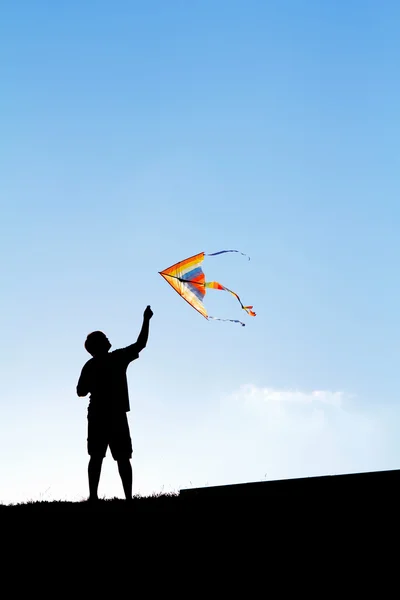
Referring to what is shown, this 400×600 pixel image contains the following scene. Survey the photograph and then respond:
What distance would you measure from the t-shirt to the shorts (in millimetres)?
126

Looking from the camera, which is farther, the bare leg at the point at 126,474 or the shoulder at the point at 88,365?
the shoulder at the point at 88,365

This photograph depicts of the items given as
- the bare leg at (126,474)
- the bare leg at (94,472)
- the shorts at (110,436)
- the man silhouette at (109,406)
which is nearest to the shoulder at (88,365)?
the man silhouette at (109,406)

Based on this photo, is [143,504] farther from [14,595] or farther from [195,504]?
[14,595]

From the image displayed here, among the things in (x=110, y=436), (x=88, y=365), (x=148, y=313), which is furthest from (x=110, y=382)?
(x=148, y=313)

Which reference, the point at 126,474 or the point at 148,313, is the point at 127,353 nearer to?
the point at 148,313

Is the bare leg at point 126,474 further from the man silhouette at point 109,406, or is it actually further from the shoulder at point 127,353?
the shoulder at point 127,353

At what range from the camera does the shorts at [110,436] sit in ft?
30.8

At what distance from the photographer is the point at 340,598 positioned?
577 centimetres

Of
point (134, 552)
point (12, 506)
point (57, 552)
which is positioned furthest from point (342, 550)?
point (12, 506)

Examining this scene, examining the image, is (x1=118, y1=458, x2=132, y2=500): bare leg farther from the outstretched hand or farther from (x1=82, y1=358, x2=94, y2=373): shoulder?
the outstretched hand

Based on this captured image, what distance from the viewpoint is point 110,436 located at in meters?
9.39

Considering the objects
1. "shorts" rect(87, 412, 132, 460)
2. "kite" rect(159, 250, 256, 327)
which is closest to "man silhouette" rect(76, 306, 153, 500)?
"shorts" rect(87, 412, 132, 460)

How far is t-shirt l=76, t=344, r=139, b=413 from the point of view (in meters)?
9.43

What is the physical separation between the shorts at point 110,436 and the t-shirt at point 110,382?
13 centimetres
